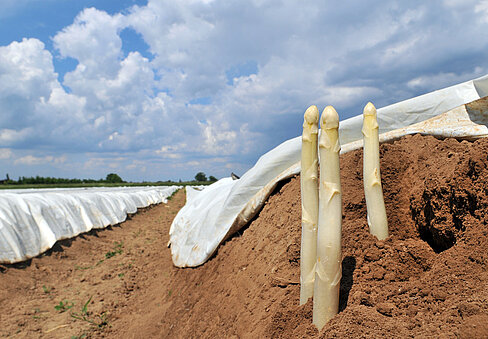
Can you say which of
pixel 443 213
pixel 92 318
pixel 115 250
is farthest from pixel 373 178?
pixel 115 250

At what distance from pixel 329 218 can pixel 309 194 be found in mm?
277

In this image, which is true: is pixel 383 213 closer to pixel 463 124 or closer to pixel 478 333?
pixel 478 333

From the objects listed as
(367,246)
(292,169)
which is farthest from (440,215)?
(292,169)

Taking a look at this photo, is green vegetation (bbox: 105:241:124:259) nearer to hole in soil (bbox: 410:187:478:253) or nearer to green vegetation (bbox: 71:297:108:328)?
green vegetation (bbox: 71:297:108:328)

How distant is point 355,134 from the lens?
3.94m

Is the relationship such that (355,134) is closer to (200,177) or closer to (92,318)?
(92,318)

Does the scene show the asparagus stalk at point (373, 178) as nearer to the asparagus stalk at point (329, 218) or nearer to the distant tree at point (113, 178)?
the asparagus stalk at point (329, 218)

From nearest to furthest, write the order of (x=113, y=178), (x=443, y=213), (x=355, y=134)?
(x=443, y=213), (x=355, y=134), (x=113, y=178)

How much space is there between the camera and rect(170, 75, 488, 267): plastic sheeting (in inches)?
A: 128

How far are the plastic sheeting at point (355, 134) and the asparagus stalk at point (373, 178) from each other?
1148mm

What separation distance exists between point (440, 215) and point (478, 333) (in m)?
1.06

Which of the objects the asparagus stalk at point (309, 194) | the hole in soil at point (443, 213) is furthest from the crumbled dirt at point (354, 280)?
the asparagus stalk at point (309, 194)

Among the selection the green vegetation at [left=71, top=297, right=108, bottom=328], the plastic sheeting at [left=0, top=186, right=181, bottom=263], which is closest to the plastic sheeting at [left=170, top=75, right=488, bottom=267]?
the green vegetation at [left=71, top=297, right=108, bottom=328]

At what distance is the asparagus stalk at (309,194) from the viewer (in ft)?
Result: 6.73
